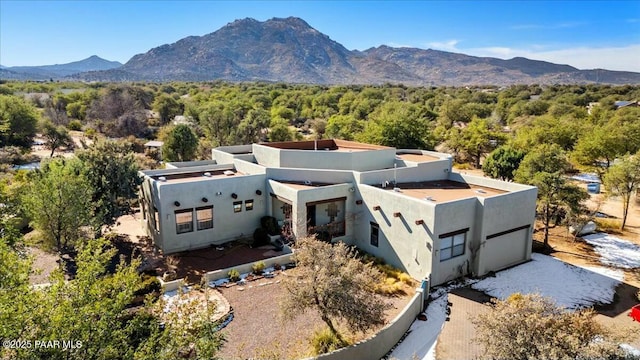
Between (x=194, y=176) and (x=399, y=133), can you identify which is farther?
(x=399, y=133)

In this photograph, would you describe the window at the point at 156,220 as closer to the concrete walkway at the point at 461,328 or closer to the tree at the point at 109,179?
the tree at the point at 109,179

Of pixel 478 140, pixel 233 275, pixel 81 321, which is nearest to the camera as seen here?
pixel 81 321

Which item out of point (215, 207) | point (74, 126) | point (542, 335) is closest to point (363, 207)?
point (215, 207)

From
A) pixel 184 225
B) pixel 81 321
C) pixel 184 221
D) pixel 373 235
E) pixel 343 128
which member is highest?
pixel 81 321

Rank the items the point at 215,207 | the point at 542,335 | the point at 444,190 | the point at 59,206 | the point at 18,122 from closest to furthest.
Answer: the point at 542,335, the point at 59,206, the point at 215,207, the point at 444,190, the point at 18,122

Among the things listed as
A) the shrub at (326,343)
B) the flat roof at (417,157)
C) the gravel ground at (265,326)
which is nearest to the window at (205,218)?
the gravel ground at (265,326)

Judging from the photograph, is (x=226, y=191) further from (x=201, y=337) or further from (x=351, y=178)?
(x=201, y=337)

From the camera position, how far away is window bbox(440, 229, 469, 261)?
18.3m

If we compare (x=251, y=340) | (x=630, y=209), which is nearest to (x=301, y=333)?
(x=251, y=340)

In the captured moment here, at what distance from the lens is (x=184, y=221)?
21.7 meters

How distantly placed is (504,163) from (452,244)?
62.5 ft

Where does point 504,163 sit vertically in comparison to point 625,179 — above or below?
below

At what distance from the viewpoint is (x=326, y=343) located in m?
13.1

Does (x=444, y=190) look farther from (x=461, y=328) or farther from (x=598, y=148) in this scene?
(x=598, y=148)
